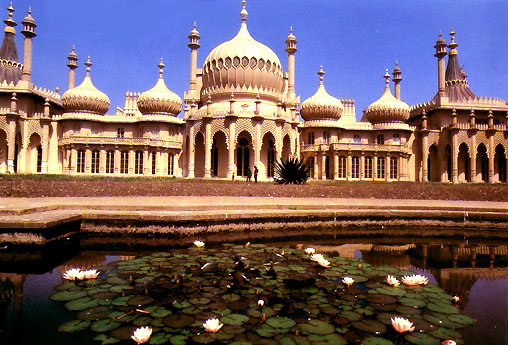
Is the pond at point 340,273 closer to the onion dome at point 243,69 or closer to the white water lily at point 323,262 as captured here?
the white water lily at point 323,262

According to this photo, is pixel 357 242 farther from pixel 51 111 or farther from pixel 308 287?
pixel 51 111

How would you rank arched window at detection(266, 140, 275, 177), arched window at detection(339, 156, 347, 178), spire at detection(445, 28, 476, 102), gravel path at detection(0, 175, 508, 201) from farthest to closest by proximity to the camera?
spire at detection(445, 28, 476, 102) < arched window at detection(339, 156, 347, 178) < arched window at detection(266, 140, 275, 177) < gravel path at detection(0, 175, 508, 201)

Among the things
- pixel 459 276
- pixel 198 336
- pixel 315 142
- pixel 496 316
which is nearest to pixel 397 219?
pixel 459 276

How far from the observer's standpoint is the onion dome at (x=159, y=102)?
28.6 metres

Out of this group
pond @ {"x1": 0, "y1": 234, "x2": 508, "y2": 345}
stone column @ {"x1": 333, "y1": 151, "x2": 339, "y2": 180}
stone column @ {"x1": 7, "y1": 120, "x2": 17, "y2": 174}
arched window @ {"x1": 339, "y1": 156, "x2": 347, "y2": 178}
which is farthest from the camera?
arched window @ {"x1": 339, "y1": 156, "x2": 347, "y2": 178}

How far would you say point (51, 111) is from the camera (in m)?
30.7

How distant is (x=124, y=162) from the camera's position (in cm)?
2555

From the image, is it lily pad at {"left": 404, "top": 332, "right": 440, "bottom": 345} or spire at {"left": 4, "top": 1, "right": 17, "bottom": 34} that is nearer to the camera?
lily pad at {"left": 404, "top": 332, "right": 440, "bottom": 345}

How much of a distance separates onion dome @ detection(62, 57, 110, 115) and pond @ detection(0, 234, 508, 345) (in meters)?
26.5

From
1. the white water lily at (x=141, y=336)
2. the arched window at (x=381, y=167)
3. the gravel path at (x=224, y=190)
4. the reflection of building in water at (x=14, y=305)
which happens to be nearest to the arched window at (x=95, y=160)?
the gravel path at (x=224, y=190)

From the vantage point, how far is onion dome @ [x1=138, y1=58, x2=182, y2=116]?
2859 centimetres

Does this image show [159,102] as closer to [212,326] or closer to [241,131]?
[241,131]

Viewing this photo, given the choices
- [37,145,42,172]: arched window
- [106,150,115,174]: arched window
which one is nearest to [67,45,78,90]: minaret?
[37,145,42,172]: arched window

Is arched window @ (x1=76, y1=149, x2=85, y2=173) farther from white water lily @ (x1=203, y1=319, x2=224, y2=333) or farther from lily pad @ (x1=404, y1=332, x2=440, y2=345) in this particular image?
lily pad @ (x1=404, y1=332, x2=440, y2=345)
